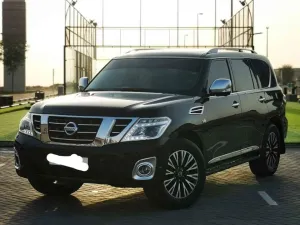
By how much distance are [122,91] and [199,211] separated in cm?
180

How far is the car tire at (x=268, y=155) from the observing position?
9344 mm

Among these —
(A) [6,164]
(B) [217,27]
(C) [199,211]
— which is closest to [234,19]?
(B) [217,27]

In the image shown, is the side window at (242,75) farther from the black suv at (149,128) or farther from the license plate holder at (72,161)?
the license plate holder at (72,161)

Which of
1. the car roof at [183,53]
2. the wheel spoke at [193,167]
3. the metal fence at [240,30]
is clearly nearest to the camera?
the wheel spoke at [193,167]

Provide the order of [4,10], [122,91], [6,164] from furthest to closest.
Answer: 1. [4,10]
2. [6,164]
3. [122,91]

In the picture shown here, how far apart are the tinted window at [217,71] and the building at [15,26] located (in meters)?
87.4

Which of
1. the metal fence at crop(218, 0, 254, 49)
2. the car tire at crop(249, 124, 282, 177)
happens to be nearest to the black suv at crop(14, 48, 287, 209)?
the car tire at crop(249, 124, 282, 177)

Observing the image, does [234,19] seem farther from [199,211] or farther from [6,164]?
[199,211]

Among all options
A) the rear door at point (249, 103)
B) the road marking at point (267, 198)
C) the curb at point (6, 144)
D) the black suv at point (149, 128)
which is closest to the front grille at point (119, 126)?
the black suv at point (149, 128)

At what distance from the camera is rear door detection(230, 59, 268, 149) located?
858 cm

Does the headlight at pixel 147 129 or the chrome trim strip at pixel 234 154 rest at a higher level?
the headlight at pixel 147 129

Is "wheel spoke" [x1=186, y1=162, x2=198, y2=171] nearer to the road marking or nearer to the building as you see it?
the road marking

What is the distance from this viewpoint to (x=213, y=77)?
8.02 metres

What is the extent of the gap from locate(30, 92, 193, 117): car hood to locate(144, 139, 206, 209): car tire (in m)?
0.48
